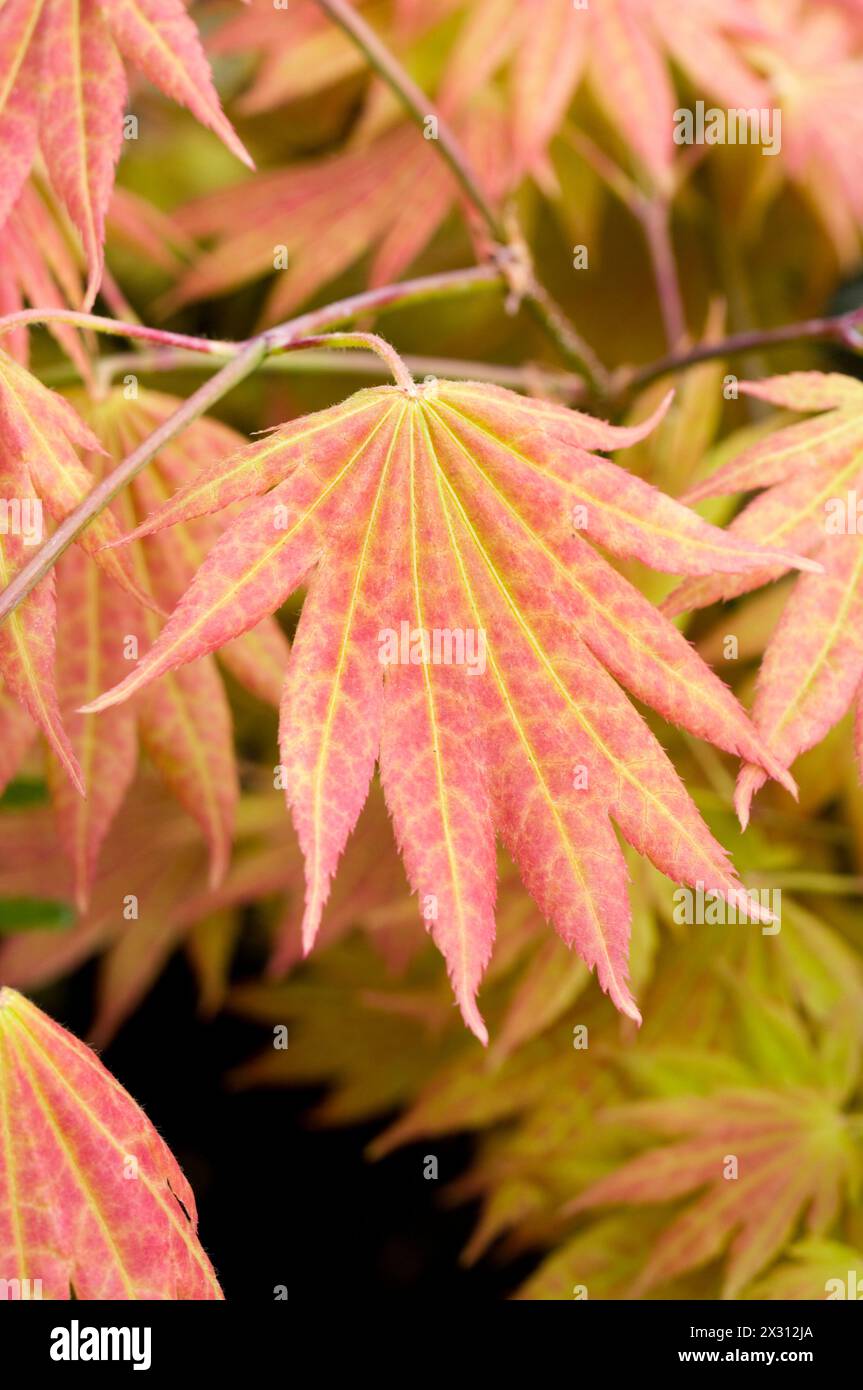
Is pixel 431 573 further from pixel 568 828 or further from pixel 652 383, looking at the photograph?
pixel 652 383

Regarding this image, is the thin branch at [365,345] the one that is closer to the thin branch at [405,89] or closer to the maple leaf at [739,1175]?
the thin branch at [405,89]

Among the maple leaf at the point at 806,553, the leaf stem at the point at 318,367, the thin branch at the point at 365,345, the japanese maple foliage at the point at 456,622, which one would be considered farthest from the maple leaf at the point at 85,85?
the maple leaf at the point at 806,553

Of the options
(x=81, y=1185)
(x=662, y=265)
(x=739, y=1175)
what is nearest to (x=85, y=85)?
(x=81, y=1185)

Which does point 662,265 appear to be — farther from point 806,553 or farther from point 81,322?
point 81,322

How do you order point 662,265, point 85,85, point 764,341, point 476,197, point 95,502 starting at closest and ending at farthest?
point 95,502, point 85,85, point 764,341, point 476,197, point 662,265

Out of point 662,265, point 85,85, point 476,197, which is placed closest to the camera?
point 85,85
